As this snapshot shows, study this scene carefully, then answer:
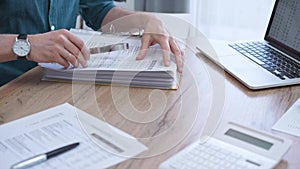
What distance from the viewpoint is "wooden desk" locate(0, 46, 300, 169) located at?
756 mm

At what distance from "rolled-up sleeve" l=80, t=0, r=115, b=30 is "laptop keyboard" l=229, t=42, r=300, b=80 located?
0.50m

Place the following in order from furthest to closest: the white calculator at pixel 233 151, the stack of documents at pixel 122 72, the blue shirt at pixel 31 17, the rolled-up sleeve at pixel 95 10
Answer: the rolled-up sleeve at pixel 95 10
the blue shirt at pixel 31 17
the stack of documents at pixel 122 72
the white calculator at pixel 233 151

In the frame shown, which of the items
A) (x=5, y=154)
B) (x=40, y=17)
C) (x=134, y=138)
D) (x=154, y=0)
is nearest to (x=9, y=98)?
(x=5, y=154)

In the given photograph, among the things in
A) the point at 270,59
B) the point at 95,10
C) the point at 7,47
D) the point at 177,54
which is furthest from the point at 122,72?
the point at 95,10

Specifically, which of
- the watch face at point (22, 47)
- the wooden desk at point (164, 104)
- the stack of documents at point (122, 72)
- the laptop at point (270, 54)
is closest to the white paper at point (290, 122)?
the wooden desk at point (164, 104)

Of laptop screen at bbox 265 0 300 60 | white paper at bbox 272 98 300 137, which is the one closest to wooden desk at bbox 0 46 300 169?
white paper at bbox 272 98 300 137

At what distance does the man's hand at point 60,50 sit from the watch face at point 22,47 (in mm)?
10

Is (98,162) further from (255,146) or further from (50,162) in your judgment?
(255,146)

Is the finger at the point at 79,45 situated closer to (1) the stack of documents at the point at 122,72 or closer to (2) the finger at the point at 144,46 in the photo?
(1) the stack of documents at the point at 122,72

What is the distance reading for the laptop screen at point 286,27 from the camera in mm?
1117

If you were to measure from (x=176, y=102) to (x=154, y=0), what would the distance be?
163 centimetres

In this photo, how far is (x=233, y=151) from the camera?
68 cm

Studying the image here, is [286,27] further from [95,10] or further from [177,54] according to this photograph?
[95,10]

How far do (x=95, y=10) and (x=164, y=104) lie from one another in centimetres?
72
